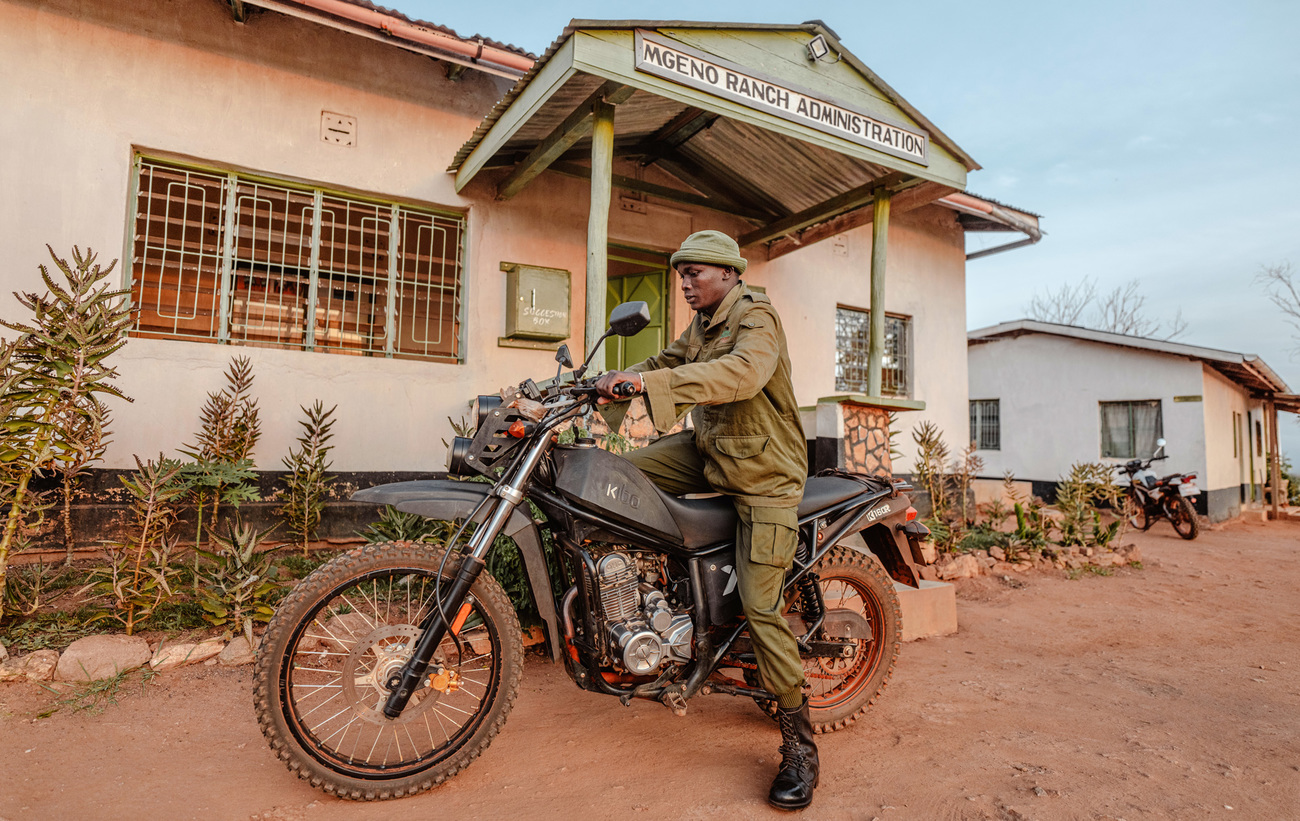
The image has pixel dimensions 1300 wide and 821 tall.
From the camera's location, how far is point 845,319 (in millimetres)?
9375

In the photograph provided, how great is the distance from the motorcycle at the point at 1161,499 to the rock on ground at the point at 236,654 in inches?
445

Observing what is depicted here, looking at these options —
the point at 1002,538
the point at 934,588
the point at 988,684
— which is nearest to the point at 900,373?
the point at 1002,538

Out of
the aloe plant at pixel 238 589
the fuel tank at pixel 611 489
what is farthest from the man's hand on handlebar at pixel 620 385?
the aloe plant at pixel 238 589

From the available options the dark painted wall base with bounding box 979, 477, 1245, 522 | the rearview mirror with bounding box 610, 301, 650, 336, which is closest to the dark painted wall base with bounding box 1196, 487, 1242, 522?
the dark painted wall base with bounding box 979, 477, 1245, 522

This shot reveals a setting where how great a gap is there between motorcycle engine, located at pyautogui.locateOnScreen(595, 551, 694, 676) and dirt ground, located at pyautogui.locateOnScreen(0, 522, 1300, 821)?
1.50 feet

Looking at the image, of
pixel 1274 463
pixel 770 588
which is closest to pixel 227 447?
pixel 770 588

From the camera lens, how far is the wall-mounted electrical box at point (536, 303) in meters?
6.61

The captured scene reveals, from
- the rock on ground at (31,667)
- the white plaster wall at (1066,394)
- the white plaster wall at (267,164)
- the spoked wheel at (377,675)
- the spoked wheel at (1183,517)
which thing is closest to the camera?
the spoked wheel at (377,675)

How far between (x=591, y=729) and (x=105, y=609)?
2793 mm

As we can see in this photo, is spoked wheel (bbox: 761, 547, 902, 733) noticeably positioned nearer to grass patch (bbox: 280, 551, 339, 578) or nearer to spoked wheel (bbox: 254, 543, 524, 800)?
spoked wheel (bbox: 254, 543, 524, 800)

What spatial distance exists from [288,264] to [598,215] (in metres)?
2.92

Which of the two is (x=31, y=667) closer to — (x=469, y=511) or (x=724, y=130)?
(x=469, y=511)

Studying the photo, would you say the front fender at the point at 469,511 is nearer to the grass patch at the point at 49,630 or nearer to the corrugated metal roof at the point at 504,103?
the grass patch at the point at 49,630

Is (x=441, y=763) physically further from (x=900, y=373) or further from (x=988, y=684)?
(x=900, y=373)
